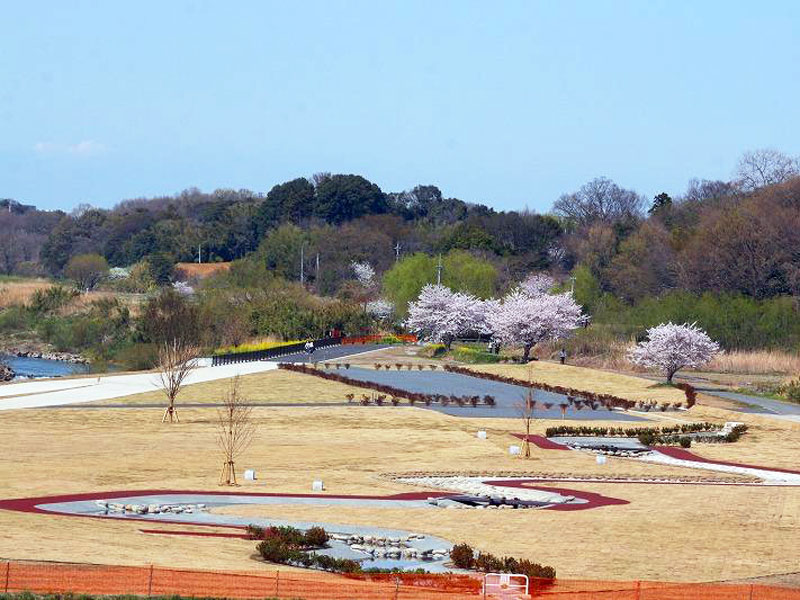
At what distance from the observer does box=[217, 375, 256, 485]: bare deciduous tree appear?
4059 centimetres

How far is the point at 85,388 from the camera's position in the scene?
68.4m

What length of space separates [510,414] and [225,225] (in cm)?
12452

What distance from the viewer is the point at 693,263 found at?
115 metres

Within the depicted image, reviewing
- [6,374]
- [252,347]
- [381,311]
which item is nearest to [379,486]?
[6,374]

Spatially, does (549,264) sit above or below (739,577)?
above

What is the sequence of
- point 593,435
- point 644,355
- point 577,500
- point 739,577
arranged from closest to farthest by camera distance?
point 739,577, point 577,500, point 593,435, point 644,355

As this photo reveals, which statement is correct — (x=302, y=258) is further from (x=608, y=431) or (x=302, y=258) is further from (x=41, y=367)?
(x=608, y=431)

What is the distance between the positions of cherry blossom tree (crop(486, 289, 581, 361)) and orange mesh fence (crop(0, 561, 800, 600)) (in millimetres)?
66557

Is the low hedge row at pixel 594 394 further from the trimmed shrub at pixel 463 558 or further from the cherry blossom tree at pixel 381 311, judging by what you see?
the cherry blossom tree at pixel 381 311

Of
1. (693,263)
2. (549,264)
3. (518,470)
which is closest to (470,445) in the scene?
(518,470)

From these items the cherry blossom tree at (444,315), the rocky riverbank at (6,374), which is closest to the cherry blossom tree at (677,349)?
the cherry blossom tree at (444,315)

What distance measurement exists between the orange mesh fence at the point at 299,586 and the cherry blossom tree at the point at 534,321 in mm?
66557

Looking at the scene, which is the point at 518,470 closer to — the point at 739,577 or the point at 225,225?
the point at 739,577

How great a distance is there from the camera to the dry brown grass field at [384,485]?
2892cm
